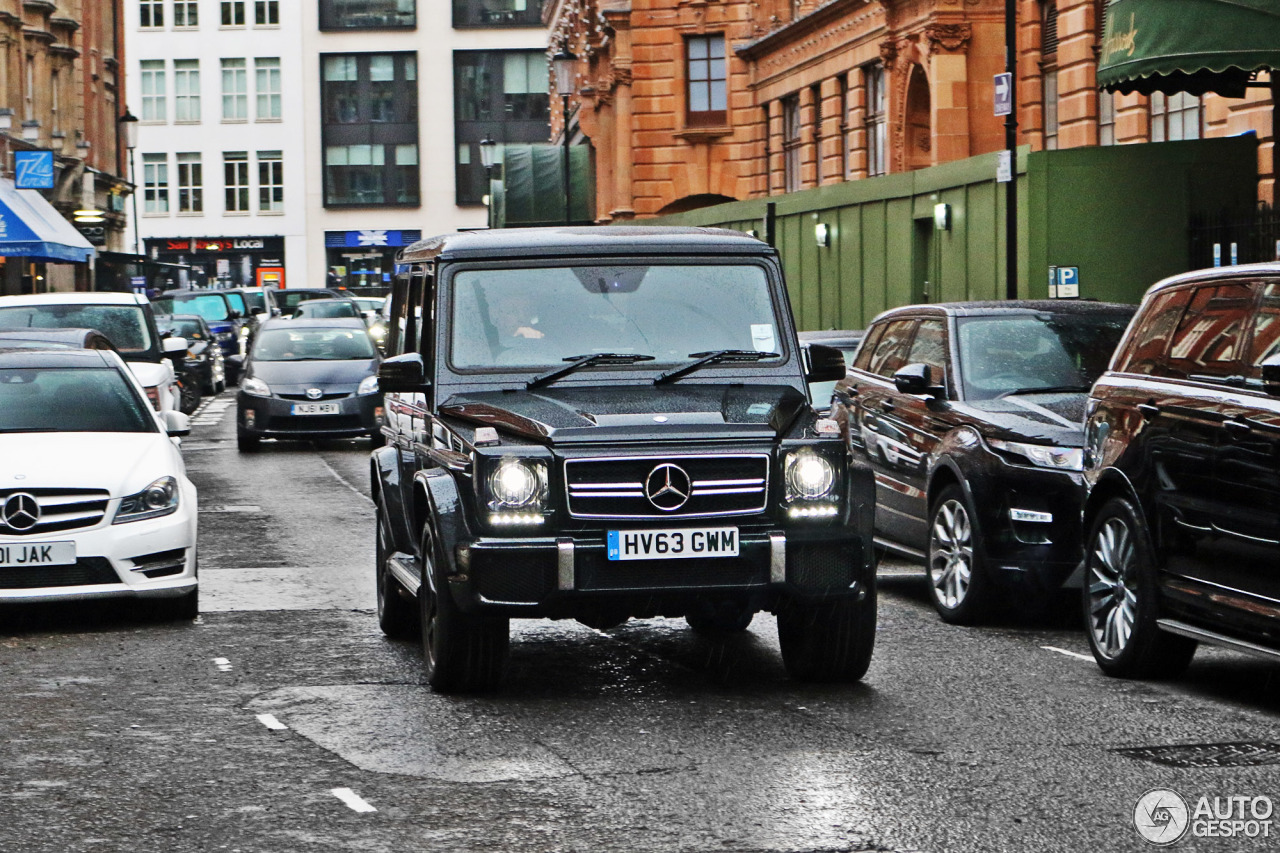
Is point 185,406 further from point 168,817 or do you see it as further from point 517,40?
point 517,40

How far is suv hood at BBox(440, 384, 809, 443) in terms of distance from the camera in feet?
26.5

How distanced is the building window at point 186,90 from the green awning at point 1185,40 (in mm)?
85942

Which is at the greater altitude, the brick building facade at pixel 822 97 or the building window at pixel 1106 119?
the brick building facade at pixel 822 97

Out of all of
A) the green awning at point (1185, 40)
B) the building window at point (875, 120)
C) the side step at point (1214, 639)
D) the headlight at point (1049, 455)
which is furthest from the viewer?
the building window at point (875, 120)

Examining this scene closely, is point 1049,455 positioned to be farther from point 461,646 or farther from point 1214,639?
point 461,646

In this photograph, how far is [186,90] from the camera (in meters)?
102

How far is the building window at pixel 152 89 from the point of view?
101 metres

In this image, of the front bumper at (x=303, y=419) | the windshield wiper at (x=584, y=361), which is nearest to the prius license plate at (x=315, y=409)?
the front bumper at (x=303, y=419)

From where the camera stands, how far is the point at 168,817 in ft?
21.1

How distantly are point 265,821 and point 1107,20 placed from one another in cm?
1643

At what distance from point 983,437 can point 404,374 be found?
3.41 m

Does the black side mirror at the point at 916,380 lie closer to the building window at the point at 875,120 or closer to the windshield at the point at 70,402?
the windshield at the point at 70,402

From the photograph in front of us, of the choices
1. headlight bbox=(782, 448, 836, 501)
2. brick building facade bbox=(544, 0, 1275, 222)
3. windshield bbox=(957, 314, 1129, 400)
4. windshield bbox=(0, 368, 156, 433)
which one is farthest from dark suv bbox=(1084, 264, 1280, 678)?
brick building facade bbox=(544, 0, 1275, 222)

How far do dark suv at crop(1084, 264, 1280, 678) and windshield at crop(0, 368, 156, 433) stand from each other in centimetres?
558
